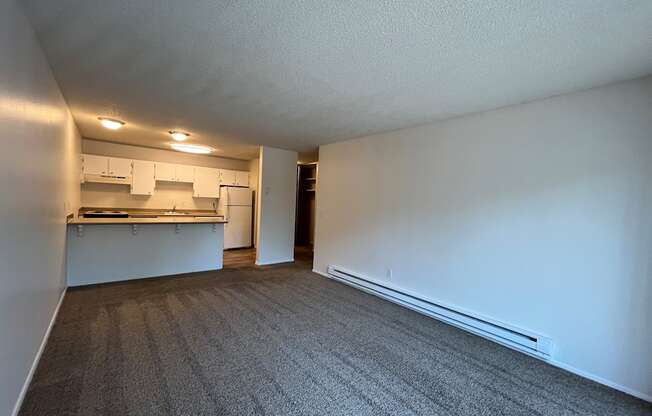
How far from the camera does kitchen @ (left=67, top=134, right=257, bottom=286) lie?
430cm

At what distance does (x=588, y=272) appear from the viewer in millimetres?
2396

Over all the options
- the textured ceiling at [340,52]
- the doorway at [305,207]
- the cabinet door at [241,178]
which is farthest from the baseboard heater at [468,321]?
the cabinet door at [241,178]

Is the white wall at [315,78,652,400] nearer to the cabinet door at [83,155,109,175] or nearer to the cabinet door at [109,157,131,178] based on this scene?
the cabinet door at [109,157,131,178]

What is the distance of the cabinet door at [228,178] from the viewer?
723cm

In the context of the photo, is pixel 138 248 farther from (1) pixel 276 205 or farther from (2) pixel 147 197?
(1) pixel 276 205

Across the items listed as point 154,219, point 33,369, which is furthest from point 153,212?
point 33,369

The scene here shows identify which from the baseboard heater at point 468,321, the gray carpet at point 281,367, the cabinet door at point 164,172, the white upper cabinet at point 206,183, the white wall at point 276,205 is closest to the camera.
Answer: the gray carpet at point 281,367

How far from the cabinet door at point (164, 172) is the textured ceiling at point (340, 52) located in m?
3.13

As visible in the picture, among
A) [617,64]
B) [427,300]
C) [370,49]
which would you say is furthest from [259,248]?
[617,64]

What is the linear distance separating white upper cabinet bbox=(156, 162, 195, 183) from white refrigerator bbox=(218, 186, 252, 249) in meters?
0.79

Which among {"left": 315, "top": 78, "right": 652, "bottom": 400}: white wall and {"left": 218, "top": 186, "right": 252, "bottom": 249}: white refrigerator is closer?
{"left": 315, "top": 78, "right": 652, "bottom": 400}: white wall

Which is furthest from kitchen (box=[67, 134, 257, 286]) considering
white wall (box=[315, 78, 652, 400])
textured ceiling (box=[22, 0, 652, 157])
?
white wall (box=[315, 78, 652, 400])

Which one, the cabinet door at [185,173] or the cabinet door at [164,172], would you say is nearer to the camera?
the cabinet door at [164,172]

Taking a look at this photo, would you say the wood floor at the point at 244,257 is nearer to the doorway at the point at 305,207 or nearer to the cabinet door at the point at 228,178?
the doorway at the point at 305,207
